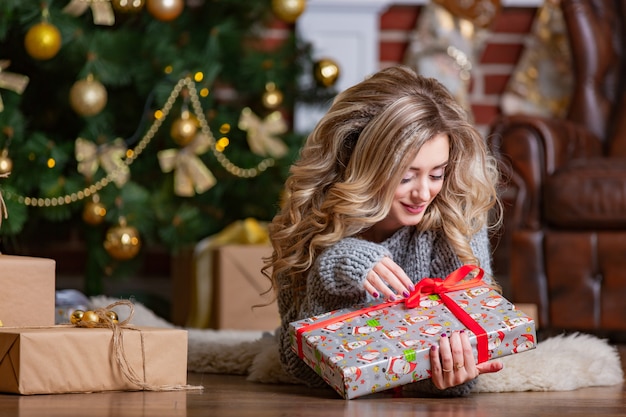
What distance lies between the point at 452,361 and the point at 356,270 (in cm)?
19

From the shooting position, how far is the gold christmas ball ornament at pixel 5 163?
2361 mm

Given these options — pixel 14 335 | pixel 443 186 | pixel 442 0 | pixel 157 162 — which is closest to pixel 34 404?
pixel 14 335

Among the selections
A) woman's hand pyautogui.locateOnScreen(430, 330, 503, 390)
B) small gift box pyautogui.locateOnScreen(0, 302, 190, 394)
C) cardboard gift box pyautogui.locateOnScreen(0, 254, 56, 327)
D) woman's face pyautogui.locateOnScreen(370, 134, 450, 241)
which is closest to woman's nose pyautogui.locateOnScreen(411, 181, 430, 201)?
woman's face pyautogui.locateOnScreen(370, 134, 450, 241)

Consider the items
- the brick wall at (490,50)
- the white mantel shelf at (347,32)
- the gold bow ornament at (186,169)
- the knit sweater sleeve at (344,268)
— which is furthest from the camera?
the brick wall at (490,50)

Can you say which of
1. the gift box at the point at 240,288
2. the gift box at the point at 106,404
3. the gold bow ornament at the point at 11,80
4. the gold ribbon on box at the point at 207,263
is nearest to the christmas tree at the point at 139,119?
the gold bow ornament at the point at 11,80

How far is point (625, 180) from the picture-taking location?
97.8 inches

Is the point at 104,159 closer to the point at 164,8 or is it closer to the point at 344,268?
the point at 164,8

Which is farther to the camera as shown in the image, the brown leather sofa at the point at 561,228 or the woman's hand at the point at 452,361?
the brown leather sofa at the point at 561,228

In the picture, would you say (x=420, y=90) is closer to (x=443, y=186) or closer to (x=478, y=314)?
(x=443, y=186)

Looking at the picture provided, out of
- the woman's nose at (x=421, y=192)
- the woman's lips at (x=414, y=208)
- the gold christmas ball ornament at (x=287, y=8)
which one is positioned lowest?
the woman's lips at (x=414, y=208)

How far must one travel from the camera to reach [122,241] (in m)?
2.60

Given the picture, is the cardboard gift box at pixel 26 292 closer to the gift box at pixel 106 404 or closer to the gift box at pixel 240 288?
the gift box at pixel 106 404

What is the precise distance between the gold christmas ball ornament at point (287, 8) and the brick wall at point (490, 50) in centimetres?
71

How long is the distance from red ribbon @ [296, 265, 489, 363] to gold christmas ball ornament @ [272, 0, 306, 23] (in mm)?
1442
